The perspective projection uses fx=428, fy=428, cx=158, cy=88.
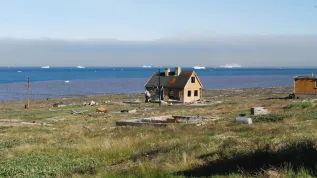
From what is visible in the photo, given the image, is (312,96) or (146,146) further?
(312,96)

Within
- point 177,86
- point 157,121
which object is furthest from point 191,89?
point 157,121

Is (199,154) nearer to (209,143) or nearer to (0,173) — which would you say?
(209,143)

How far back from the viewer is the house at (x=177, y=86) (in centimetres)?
5747

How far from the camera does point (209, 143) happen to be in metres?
13.7

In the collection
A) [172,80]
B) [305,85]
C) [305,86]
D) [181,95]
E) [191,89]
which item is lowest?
[181,95]

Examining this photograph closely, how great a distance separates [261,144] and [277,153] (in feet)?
5.49

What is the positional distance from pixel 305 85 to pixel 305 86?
0.47 feet

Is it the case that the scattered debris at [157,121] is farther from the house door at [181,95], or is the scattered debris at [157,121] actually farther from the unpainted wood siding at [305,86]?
the unpainted wood siding at [305,86]

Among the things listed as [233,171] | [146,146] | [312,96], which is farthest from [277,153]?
[312,96]

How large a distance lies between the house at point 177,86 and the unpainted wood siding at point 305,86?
1290cm

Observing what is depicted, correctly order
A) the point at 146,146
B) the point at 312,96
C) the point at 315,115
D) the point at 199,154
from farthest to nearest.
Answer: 1. the point at 312,96
2. the point at 315,115
3. the point at 146,146
4. the point at 199,154

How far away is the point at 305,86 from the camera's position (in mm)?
55250

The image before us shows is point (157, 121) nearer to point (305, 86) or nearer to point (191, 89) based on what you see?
point (191, 89)

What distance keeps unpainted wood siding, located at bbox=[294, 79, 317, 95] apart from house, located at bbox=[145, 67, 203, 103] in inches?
508
